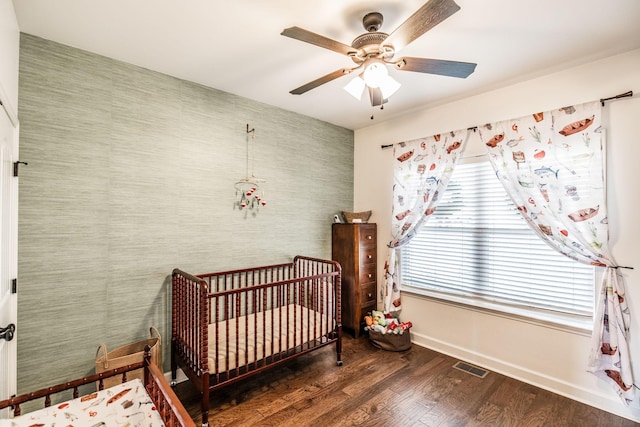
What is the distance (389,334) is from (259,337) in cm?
138

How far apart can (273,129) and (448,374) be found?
2.83m

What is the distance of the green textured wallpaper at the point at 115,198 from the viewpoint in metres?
1.87

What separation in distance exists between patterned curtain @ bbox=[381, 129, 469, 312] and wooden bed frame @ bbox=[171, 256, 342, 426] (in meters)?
0.84

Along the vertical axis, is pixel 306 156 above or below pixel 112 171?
above

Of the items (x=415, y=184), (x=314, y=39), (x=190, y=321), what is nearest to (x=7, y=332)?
(x=190, y=321)

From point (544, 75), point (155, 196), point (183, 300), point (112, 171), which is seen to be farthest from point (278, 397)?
point (544, 75)

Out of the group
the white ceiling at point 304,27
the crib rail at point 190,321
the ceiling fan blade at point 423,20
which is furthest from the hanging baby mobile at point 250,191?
the ceiling fan blade at point 423,20

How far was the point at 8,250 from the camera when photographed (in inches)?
64.2

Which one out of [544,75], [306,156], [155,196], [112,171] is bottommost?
[155,196]

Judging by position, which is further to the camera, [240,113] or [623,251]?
[240,113]

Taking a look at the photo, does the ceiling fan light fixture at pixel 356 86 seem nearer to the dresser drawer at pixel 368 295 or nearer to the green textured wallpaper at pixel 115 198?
the green textured wallpaper at pixel 115 198

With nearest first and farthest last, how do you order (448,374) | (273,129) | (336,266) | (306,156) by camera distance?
(448,374)
(336,266)
(273,129)
(306,156)

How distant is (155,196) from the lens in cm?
232

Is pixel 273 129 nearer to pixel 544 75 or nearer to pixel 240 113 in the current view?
pixel 240 113
